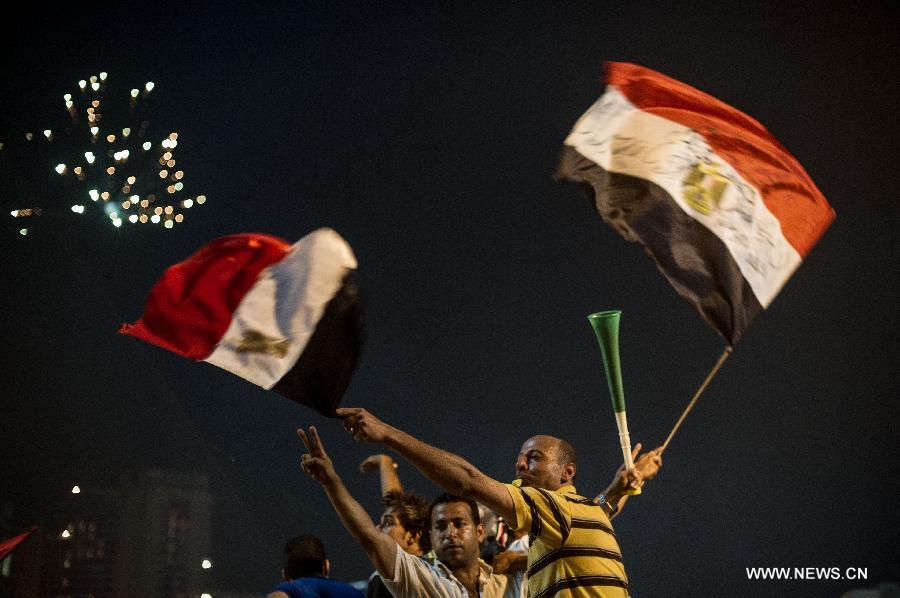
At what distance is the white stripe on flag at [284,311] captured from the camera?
127 inches

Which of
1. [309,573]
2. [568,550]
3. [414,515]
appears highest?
[568,550]

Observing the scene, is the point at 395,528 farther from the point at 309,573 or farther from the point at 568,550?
the point at 568,550

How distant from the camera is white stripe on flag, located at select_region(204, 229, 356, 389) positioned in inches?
127

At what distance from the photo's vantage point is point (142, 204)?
1341cm

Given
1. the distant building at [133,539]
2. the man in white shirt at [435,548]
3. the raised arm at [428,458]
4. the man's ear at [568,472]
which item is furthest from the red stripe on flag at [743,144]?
the distant building at [133,539]

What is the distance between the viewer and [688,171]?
4074 mm

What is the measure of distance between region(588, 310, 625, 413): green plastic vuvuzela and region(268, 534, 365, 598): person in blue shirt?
5.11ft

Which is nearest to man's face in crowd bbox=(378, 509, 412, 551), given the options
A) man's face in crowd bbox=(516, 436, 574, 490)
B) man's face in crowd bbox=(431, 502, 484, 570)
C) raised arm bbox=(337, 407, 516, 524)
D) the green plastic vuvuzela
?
man's face in crowd bbox=(431, 502, 484, 570)

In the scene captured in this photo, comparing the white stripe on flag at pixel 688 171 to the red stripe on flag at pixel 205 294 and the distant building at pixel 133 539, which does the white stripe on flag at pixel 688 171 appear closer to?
the red stripe on flag at pixel 205 294

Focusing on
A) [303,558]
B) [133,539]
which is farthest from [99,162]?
[303,558]

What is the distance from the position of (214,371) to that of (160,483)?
416 centimetres

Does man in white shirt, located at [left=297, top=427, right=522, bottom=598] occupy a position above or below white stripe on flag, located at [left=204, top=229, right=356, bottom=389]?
below

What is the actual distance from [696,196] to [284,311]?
1.97 m

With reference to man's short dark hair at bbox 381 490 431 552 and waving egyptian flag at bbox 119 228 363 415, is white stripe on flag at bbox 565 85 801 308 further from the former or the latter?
man's short dark hair at bbox 381 490 431 552
